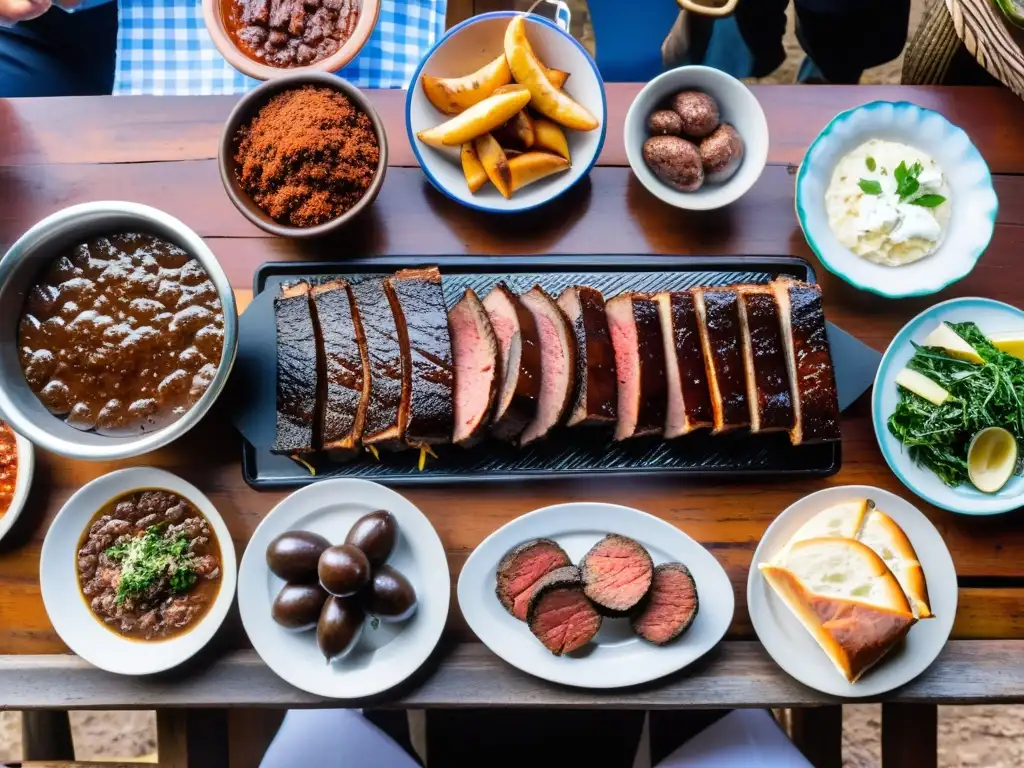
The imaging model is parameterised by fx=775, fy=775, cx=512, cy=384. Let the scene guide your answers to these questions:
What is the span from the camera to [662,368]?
2.05 metres

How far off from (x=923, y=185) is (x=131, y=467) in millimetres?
2237

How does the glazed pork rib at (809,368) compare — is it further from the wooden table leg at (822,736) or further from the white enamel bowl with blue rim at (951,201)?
the wooden table leg at (822,736)

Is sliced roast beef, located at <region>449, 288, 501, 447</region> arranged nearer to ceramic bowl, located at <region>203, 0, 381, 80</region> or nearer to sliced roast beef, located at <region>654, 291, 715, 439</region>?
sliced roast beef, located at <region>654, 291, 715, 439</region>

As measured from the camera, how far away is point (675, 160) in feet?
6.72

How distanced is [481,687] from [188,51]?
2022 mm

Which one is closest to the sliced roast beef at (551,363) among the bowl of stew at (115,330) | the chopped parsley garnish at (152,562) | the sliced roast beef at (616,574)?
the sliced roast beef at (616,574)

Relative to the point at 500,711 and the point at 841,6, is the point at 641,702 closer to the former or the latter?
the point at 500,711

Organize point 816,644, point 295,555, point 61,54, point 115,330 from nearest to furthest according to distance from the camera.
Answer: point 115,330 < point 295,555 < point 816,644 < point 61,54

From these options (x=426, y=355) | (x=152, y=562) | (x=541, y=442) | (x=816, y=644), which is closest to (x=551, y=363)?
(x=541, y=442)

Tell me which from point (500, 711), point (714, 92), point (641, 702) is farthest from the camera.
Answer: point (500, 711)

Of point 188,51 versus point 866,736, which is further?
point 866,736

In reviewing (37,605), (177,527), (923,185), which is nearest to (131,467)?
(177,527)

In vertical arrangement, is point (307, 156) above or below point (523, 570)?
above

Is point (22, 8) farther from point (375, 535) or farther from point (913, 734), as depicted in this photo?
point (913, 734)
